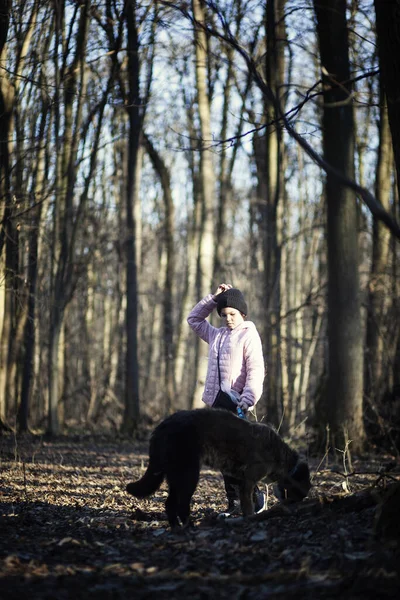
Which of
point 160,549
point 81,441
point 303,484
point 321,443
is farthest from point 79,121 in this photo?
point 160,549

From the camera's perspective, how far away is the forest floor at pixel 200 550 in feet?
14.5

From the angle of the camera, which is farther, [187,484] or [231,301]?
[231,301]

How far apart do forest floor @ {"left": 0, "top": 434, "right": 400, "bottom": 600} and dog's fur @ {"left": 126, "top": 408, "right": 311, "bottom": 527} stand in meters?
0.35

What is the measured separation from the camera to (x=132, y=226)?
17594 mm

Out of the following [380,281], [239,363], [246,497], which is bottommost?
[246,497]

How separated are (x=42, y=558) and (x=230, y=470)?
81.5 inches

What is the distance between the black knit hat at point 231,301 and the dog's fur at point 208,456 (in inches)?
50.4

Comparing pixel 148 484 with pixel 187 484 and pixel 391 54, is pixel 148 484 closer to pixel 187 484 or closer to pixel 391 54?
pixel 187 484

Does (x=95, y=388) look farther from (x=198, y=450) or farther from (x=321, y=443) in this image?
(x=198, y=450)

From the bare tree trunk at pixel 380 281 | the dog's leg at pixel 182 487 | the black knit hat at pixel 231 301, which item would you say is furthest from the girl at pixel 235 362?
the bare tree trunk at pixel 380 281

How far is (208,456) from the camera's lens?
6.38 metres

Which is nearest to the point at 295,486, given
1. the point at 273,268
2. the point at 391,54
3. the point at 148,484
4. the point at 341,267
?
the point at 148,484

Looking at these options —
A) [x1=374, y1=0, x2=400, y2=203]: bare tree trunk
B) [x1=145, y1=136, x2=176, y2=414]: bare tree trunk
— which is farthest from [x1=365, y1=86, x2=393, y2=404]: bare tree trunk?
[x1=374, y1=0, x2=400, y2=203]: bare tree trunk

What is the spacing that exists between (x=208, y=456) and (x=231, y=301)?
1.74 metres
